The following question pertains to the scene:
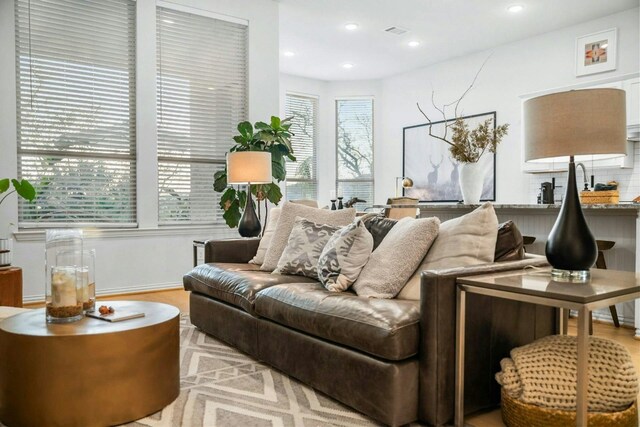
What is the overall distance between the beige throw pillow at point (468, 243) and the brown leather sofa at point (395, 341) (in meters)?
0.14

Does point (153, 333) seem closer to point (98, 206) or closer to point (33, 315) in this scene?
point (33, 315)

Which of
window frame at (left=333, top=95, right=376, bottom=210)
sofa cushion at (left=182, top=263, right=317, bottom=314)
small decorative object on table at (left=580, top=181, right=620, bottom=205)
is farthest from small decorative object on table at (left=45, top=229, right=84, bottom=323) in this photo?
window frame at (left=333, top=95, right=376, bottom=210)

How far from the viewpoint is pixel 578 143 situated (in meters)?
1.94

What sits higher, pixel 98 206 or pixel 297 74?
pixel 297 74

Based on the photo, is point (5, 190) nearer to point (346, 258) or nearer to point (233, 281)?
point (233, 281)

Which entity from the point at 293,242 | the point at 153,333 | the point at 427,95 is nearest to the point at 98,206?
the point at 293,242

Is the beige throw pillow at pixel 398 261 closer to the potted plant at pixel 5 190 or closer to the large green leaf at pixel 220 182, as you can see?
the potted plant at pixel 5 190

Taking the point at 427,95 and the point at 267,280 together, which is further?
the point at 427,95

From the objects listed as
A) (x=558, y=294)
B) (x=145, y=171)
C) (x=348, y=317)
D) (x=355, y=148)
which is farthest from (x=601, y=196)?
(x=355, y=148)

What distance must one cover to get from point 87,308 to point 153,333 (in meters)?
0.42

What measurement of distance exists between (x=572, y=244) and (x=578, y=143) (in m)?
0.40

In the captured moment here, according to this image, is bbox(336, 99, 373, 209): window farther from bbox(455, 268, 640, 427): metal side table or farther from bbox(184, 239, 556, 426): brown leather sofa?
bbox(455, 268, 640, 427): metal side table

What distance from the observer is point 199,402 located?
7.35 feet

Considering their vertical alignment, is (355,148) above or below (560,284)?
above
